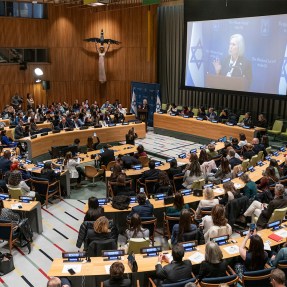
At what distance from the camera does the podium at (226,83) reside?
1659 centimetres

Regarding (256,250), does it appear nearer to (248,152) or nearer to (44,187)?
(44,187)

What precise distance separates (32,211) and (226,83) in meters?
11.5

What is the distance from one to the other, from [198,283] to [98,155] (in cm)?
739

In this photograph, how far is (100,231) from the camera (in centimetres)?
625

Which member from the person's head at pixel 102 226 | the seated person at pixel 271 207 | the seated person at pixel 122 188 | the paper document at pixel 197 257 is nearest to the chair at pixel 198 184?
the seated person at pixel 122 188

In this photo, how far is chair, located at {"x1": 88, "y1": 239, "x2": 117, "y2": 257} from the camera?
20.4 feet

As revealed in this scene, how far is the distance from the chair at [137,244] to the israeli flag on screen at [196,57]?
43.3 feet

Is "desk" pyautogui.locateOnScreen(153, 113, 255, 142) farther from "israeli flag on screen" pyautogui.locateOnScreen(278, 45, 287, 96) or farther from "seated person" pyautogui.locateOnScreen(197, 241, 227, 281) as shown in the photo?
"seated person" pyautogui.locateOnScreen(197, 241, 227, 281)

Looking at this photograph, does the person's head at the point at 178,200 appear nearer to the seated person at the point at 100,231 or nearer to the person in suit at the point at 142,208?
the person in suit at the point at 142,208

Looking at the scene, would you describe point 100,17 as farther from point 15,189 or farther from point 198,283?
point 198,283

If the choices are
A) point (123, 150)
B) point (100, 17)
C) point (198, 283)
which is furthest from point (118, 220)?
point (100, 17)

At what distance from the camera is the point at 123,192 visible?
879 centimetres

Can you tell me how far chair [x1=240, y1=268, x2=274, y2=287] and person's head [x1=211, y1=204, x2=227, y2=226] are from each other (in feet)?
4.54

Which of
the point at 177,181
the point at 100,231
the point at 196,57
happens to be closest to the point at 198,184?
the point at 177,181
